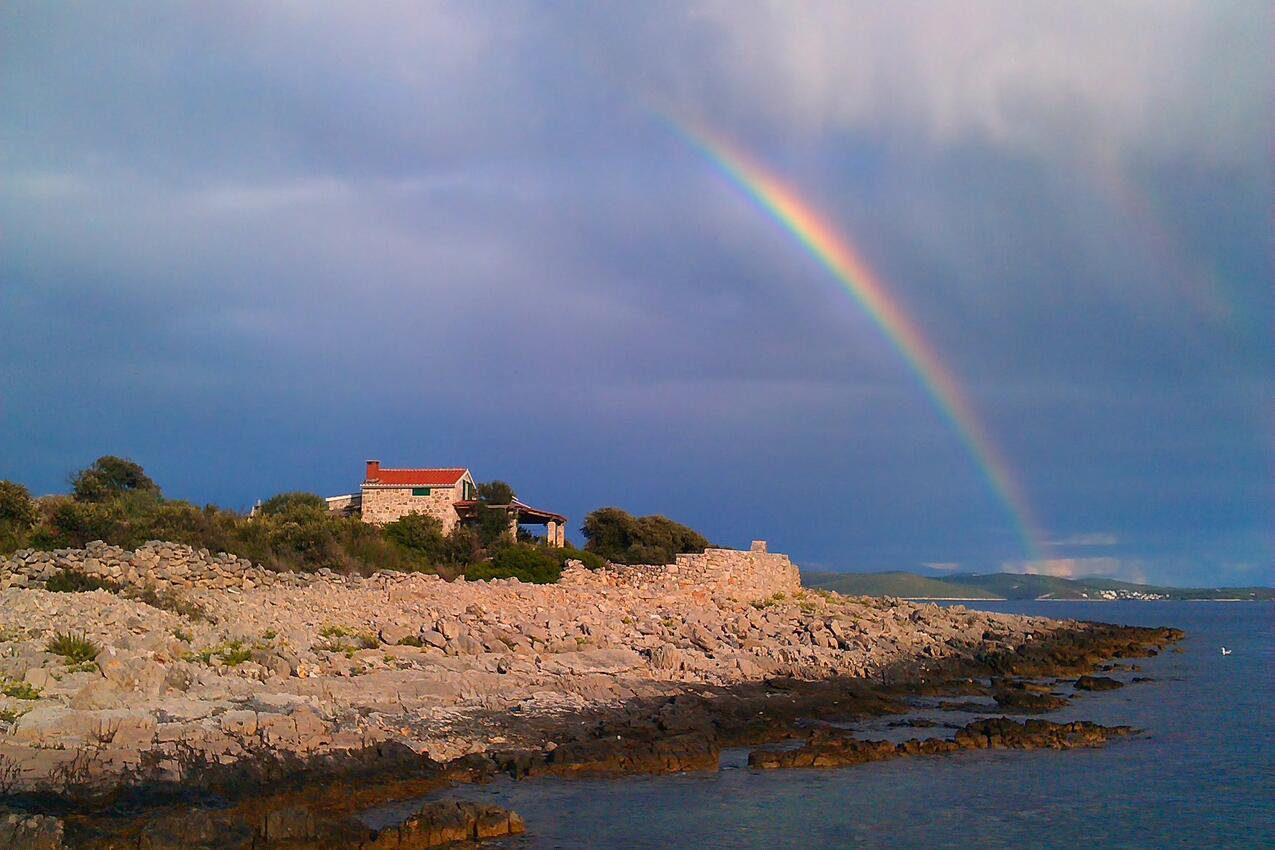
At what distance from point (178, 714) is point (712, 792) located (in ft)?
23.5

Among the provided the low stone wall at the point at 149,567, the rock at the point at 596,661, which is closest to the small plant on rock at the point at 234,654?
the rock at the point at 596,661

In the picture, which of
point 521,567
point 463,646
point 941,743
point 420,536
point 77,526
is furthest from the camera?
point 420,536

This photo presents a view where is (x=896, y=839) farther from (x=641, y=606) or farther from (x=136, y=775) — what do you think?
(x=641, y=606)

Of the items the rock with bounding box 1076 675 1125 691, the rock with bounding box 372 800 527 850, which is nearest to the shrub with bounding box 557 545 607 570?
the rock with bounding box 1076 675 1125 691

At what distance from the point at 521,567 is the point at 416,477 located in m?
12.3

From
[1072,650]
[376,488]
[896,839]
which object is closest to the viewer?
[896,839]

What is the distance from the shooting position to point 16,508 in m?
27.4

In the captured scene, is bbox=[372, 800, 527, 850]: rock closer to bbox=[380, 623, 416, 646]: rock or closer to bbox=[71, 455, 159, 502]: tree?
bbox=[380, 623, 416, 646]: rock

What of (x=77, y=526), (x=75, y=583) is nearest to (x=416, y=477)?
(x=77, y=526)

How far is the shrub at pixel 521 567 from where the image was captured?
3556 centimetres

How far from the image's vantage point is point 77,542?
26828mm

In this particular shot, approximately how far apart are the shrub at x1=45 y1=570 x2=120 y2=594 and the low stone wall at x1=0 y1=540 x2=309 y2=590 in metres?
0.28

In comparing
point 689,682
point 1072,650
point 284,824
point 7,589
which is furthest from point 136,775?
point 1072,650

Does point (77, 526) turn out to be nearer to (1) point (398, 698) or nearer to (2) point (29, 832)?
(1) point (398, 698)
